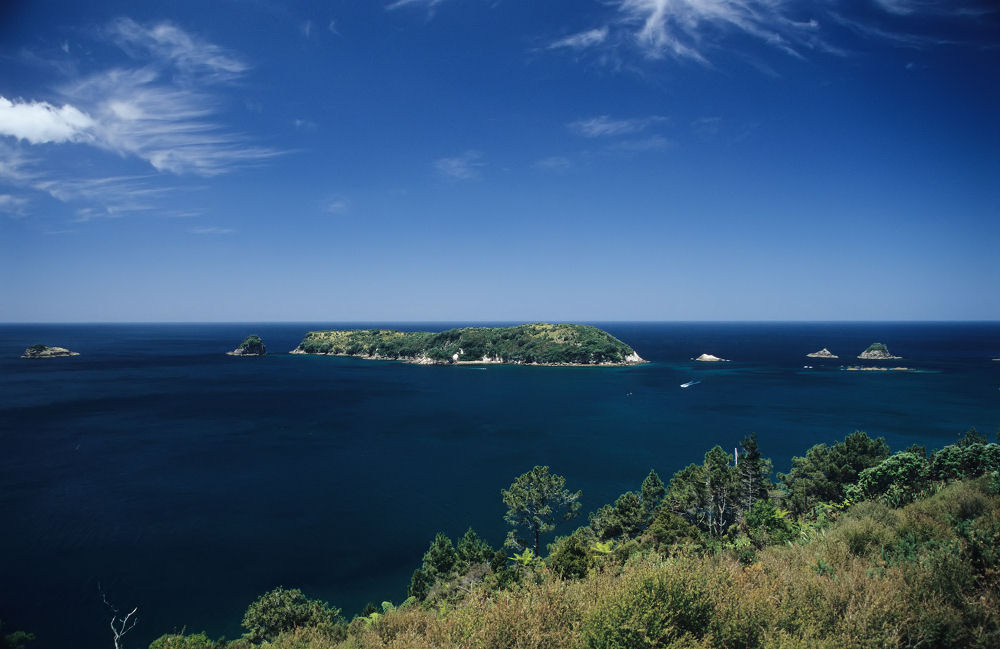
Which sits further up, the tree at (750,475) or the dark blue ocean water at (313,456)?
the tree at (750,475)

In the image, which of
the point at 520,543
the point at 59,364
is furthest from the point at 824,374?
the point at 59,364

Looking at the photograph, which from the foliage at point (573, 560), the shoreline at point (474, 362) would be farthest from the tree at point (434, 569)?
the shoreline at point (474, 362)

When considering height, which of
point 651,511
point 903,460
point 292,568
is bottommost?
point 292,568

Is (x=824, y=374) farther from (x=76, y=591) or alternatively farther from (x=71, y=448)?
(x=71, y=448)

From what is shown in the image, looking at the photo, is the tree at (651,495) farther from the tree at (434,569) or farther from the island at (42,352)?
the island at (42,352)

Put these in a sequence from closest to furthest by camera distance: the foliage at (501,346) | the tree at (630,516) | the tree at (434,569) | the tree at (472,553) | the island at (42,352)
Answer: the tree at (434,569) → the tree at (472,553) → the tree at (630,516) → the foliage at (501,346) → the island at (42,352)

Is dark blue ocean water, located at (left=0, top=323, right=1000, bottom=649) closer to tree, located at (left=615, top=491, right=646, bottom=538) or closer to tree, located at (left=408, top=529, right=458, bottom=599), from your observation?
tree, located at (left=408, top=529, right=458, bottom=599)

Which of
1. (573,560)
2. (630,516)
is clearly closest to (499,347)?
(630,516)

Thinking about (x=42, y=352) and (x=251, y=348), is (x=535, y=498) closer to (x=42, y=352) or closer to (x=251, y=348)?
(x=251, y=348)
